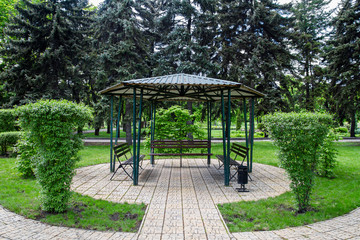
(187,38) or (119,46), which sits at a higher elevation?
(187,38)

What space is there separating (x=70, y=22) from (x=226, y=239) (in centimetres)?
1742

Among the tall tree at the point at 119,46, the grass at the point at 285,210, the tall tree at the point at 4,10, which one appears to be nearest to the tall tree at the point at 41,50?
the tall tree at the point at 119,46

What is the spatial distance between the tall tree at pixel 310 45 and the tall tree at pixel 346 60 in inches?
46.4

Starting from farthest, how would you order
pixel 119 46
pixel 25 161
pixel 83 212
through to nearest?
pixel 119 46, pixel 25 161, pixel 83 212

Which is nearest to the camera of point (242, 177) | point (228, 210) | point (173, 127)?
point (228, 210)

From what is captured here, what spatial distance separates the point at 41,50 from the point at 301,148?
17080 mm

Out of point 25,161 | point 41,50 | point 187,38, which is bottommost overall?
point 25,161

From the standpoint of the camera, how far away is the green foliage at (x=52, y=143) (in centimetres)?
366

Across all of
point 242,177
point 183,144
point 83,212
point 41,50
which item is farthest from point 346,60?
point 41,50

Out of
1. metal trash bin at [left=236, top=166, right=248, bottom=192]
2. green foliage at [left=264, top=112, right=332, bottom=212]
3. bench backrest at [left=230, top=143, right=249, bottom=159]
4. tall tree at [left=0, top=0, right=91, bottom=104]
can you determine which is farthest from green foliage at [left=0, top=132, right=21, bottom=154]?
green foliage at [left=264, top=112, right=332, bottom=212]

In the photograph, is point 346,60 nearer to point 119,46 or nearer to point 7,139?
point 119,46

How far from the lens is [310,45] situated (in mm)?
15828

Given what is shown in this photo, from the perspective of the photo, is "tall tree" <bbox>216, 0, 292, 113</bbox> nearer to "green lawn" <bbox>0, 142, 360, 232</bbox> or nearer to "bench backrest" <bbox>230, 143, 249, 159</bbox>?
"bench backrest" <bbox>230, 143, 249, 159</bbox>

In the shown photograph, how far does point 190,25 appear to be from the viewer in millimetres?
15250
